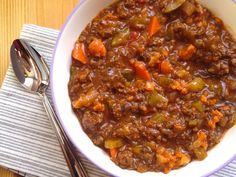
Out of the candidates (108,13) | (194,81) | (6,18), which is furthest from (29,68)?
(194,81)

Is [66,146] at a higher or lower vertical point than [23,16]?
lower

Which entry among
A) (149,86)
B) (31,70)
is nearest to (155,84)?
(149,86)

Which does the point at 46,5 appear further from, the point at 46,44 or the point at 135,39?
the point at 135,39

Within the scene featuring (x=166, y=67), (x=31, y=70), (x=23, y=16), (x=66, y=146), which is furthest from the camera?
(x=23, y=16)

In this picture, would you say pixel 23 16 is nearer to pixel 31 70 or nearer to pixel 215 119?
pixel 31 70

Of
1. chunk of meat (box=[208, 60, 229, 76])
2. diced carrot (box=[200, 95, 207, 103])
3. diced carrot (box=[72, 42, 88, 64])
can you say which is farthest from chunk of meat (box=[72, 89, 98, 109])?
chunk of meat (box=[208, 60, 229, 76])

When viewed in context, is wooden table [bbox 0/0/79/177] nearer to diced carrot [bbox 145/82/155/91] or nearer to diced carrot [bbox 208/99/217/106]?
diced carrot [bbox 145/82/155/91]
